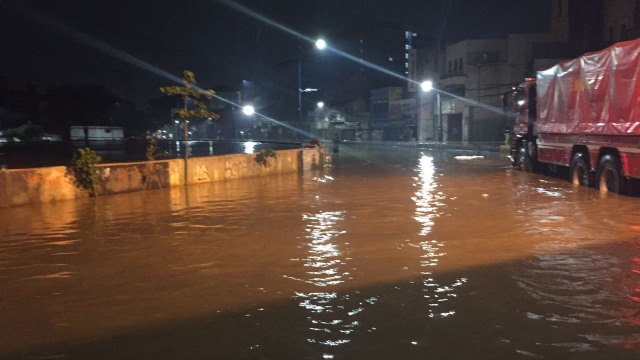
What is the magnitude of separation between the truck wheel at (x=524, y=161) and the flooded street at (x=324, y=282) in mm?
9411

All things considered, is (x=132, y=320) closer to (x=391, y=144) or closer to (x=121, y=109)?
(x=391, y=144)

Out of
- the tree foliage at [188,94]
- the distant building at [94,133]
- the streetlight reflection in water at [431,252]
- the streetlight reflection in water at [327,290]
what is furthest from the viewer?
the distant building at [94,133]

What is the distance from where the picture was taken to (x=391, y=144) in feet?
186

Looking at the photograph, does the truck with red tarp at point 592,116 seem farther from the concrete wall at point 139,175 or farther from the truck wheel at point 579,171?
the concrete wall at point 139,175

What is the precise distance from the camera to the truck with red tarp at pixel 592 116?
45.6 ft

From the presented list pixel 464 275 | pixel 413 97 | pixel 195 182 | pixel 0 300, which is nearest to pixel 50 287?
pixel 0 300

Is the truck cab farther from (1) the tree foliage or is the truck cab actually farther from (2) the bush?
(2) the bush

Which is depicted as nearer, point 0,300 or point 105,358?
point 105,358

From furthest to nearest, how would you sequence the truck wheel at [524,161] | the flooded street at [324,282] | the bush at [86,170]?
the truck wheel at [524,161] → the bush at [86,170] → the flooded street at [324,282]

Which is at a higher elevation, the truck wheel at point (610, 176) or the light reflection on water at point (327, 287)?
the truck wheel at point (610, 176)

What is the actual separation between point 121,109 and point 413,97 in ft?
151

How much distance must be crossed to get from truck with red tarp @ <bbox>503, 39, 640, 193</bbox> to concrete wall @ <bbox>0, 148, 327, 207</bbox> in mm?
10240

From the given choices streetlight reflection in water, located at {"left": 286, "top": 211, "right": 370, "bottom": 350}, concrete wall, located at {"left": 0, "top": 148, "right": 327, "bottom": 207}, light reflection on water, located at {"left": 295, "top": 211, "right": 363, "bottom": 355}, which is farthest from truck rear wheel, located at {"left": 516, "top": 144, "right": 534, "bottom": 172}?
streetlight reflection in water, located at {"left": 286, "top": 211, "right": 370, "bottom": 350}

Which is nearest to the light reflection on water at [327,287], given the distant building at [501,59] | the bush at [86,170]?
the bush at [86,170]
